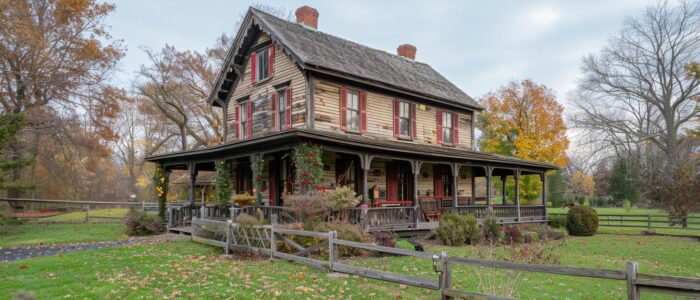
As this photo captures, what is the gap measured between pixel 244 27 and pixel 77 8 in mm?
14998

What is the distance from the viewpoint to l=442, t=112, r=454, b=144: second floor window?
22.7 metres

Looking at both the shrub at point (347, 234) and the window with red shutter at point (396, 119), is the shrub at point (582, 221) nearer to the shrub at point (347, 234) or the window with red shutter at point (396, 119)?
the window with red shutter at point (396, 119)

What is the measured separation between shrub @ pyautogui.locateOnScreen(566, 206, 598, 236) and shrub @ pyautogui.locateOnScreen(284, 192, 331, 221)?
50.7 feet

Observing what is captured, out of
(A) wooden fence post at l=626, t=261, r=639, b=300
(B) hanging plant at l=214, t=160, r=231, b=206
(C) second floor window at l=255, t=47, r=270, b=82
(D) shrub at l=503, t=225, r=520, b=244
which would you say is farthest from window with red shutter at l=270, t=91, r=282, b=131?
Result: (A) wooden fence post at l=626, t=261, r=639, b=300

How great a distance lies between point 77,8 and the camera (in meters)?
27.8

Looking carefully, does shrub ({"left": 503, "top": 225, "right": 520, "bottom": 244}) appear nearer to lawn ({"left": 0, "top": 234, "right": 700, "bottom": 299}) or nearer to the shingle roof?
lawn ({"left": 0, "top": 234, "right": 700, "bottom": 299})

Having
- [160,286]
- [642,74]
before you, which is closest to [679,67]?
[642,74]

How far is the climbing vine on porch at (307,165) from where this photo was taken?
14.2 meters

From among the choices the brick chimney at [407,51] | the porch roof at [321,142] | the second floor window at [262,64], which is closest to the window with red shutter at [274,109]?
the second floor window at [262,64]

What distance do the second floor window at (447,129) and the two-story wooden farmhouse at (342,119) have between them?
0.05 meters

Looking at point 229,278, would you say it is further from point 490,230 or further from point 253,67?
point 253,67

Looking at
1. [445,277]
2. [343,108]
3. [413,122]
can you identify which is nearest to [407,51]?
[413,122]

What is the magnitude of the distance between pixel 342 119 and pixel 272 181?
4.40 metres

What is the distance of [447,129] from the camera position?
22984 millimetres
